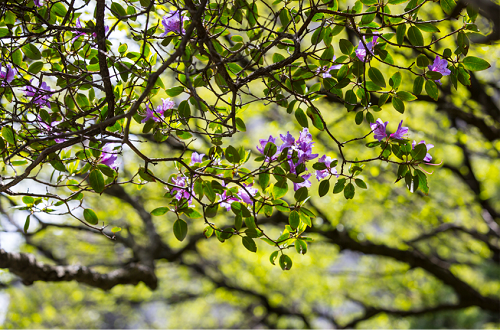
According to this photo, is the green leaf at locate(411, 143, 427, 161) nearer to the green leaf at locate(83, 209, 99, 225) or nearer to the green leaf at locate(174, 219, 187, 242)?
the green leaf at locate(174, 219, 187, 242)

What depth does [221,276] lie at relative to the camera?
6.95 metres

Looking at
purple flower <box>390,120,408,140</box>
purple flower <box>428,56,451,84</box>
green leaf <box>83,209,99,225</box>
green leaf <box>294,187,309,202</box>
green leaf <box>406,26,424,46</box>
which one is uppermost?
green leaf <box>406,26,424,46</box>

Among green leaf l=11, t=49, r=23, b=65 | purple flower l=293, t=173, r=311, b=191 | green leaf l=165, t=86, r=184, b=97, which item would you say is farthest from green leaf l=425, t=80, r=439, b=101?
green leaf l=11, t=49, r=23, b=65

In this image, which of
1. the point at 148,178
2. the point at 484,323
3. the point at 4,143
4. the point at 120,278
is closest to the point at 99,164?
the point at 148,178

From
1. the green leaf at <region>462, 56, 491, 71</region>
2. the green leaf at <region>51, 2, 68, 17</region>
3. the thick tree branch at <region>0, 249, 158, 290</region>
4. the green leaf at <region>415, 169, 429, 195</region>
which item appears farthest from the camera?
the thick tree branch at <region>0, 249, 158, 290</region>

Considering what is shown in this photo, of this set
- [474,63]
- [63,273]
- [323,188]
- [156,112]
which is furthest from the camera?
[63,273]

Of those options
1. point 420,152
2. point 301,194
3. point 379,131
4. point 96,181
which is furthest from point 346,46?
point 96,181

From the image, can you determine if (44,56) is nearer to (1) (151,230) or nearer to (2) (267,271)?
(1) (151,230)

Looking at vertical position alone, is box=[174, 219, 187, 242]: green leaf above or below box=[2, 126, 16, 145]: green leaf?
below

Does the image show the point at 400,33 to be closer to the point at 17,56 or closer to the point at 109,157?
the point at 109,157

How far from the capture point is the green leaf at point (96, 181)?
1.34m

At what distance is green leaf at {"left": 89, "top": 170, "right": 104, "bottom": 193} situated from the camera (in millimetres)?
1338

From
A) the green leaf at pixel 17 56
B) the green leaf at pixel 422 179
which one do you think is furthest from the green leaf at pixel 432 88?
the green leaf at pixel 17 56

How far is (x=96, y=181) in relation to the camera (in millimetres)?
1345
